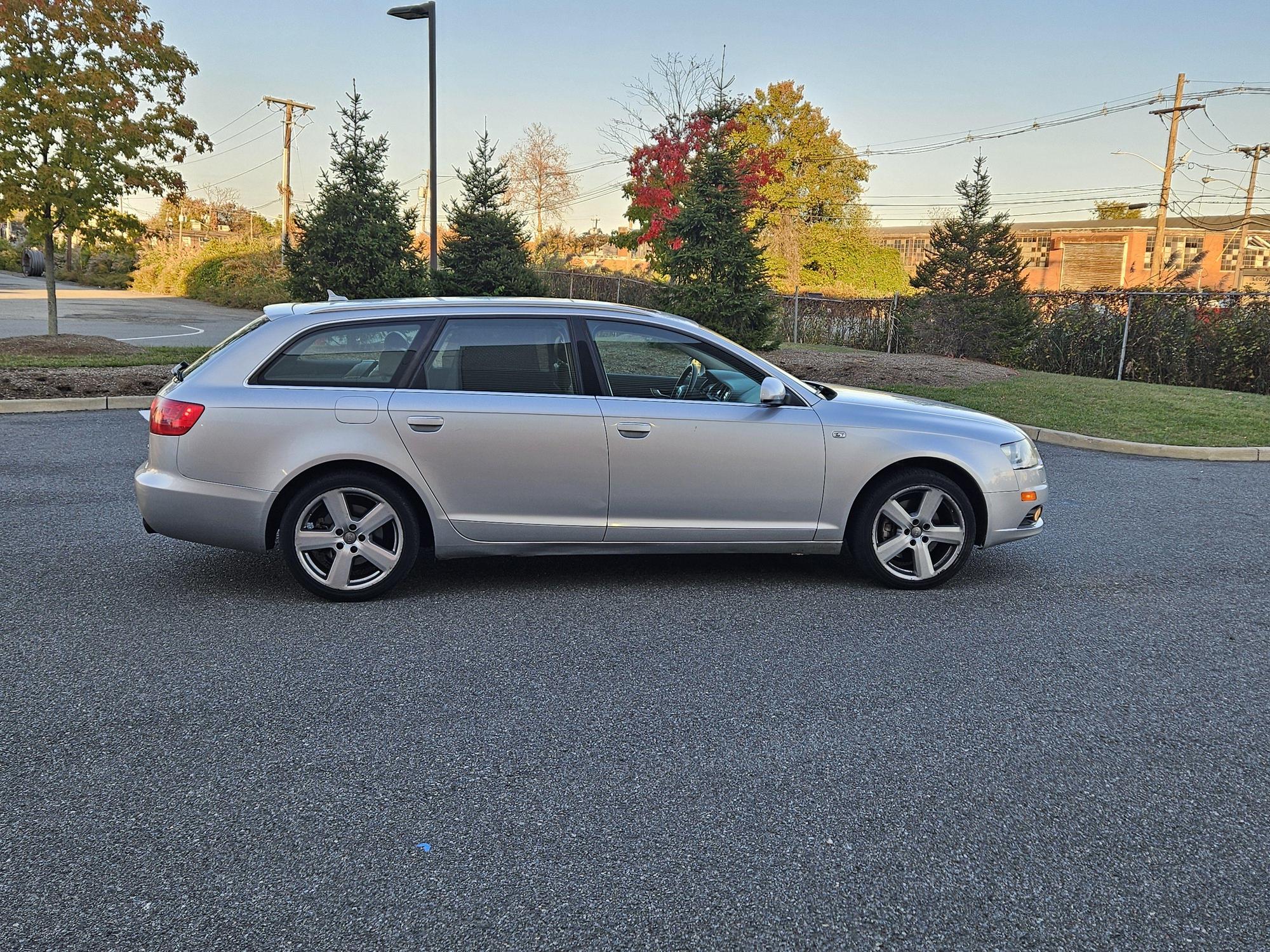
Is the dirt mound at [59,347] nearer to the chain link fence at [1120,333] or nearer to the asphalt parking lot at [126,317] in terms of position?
the asphalt parking lot at [126,317]

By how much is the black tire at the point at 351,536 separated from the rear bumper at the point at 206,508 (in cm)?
15

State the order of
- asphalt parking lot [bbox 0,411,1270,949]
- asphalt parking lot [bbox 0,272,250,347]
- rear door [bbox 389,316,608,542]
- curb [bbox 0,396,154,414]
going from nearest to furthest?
1. asphalt parking lot [bbox 0,411,1270,949]
2. rear door [bbox 389,316,608,542]
3. curb [bbox 0,396,154,414]
4. asphalt parking lot [bbox 0,272,250,347]

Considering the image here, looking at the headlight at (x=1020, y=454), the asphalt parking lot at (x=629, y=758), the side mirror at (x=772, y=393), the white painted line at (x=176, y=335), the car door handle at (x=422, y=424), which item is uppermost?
the side mirror at (x=772, y=393)

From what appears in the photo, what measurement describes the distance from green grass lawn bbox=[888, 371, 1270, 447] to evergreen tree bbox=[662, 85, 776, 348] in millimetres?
3539

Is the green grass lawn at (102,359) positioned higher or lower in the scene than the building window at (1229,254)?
lower

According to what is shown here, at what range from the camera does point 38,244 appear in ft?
57.7

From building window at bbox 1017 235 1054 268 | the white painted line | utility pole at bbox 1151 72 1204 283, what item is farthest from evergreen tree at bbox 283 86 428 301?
building window at bbox 1017 235 1054 268

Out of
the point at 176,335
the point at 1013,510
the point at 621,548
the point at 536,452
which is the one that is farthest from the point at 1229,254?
the point at 536,452

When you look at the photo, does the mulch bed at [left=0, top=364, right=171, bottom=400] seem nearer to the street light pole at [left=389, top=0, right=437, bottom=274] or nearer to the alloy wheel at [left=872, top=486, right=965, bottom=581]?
the street light pole at [left=389, top=0, right=437, bottom=274]

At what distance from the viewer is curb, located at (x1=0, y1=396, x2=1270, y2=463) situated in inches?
431

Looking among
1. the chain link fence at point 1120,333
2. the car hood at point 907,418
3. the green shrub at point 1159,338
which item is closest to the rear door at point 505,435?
the car hood at point 907,418

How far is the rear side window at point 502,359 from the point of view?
551 cm

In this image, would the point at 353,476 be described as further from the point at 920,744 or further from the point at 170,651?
the point at 920,744

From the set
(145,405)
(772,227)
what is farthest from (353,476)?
(772,227)
